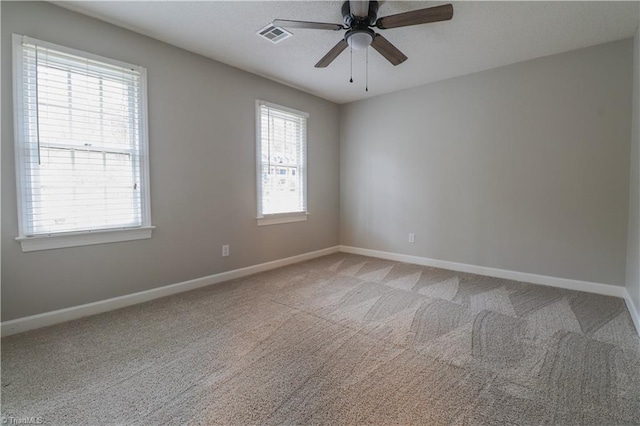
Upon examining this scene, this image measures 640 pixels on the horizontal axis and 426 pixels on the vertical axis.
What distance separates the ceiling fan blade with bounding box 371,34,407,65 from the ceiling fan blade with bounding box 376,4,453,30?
0.17m

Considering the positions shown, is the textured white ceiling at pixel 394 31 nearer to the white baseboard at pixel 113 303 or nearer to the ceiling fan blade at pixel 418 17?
the ceiling fan blade at pixel 418 17

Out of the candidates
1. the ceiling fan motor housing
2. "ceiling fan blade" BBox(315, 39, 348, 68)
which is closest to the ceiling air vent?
"ceiling fan blade" BBox(315, 39, 348, 68)

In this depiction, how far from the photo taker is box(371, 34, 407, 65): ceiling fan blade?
2401mm

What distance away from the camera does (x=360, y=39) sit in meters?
2.34

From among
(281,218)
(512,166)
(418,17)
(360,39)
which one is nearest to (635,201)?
(512,166)

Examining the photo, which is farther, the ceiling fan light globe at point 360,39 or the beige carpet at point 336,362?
the ceiling fan light globe at point 360,39

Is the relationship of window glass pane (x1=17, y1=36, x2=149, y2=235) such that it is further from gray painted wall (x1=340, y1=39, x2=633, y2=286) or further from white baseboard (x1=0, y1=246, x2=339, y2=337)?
gray painted wall (x1=340, y1=39, x2=633, y2=286)

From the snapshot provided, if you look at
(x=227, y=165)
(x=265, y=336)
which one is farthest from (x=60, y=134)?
(x=265, y=336)

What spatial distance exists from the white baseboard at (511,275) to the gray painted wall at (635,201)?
0.88ft

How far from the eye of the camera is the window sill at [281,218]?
405cm

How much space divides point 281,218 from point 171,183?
163cm

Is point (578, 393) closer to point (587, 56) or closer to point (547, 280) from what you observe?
point (547, 280)

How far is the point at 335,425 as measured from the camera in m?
1.40

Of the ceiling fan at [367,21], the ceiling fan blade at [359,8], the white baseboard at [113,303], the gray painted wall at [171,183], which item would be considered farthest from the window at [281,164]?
the ceiling fan blade at [359,8]
